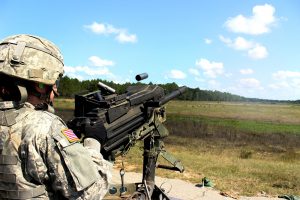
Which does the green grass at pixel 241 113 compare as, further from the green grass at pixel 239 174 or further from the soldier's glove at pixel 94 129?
the soldier's glove at pixel 94 129

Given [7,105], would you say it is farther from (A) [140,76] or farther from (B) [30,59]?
(A) [140,76]

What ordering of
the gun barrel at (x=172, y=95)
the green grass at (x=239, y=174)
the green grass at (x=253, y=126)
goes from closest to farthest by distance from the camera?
the gun barrel at (x=172, y=95)
the green grass at (x=239, y=174)
the green grass at (x=253, y=126)

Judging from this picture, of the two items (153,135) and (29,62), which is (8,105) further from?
(153,135)

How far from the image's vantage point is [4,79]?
2.48 meters

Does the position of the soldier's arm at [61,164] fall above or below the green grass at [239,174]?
above

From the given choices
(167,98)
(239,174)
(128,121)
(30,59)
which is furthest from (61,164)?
(239,174)

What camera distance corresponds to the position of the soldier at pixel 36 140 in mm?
2270

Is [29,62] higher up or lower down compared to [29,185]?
higher up

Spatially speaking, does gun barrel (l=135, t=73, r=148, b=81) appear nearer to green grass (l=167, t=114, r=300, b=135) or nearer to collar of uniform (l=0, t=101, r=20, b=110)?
collar of uniform (l=0, t=101, r=20, b=110)

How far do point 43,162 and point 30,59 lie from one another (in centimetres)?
58

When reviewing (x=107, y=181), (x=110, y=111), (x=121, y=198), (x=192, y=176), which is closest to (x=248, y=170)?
(x=192, y=176)

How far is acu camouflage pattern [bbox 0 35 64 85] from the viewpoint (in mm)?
Answer: 2422

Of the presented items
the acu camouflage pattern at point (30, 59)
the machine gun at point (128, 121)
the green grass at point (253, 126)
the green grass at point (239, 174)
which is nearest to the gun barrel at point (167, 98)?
the machine gun at point (128, 121)

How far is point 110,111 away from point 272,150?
14890 mm
